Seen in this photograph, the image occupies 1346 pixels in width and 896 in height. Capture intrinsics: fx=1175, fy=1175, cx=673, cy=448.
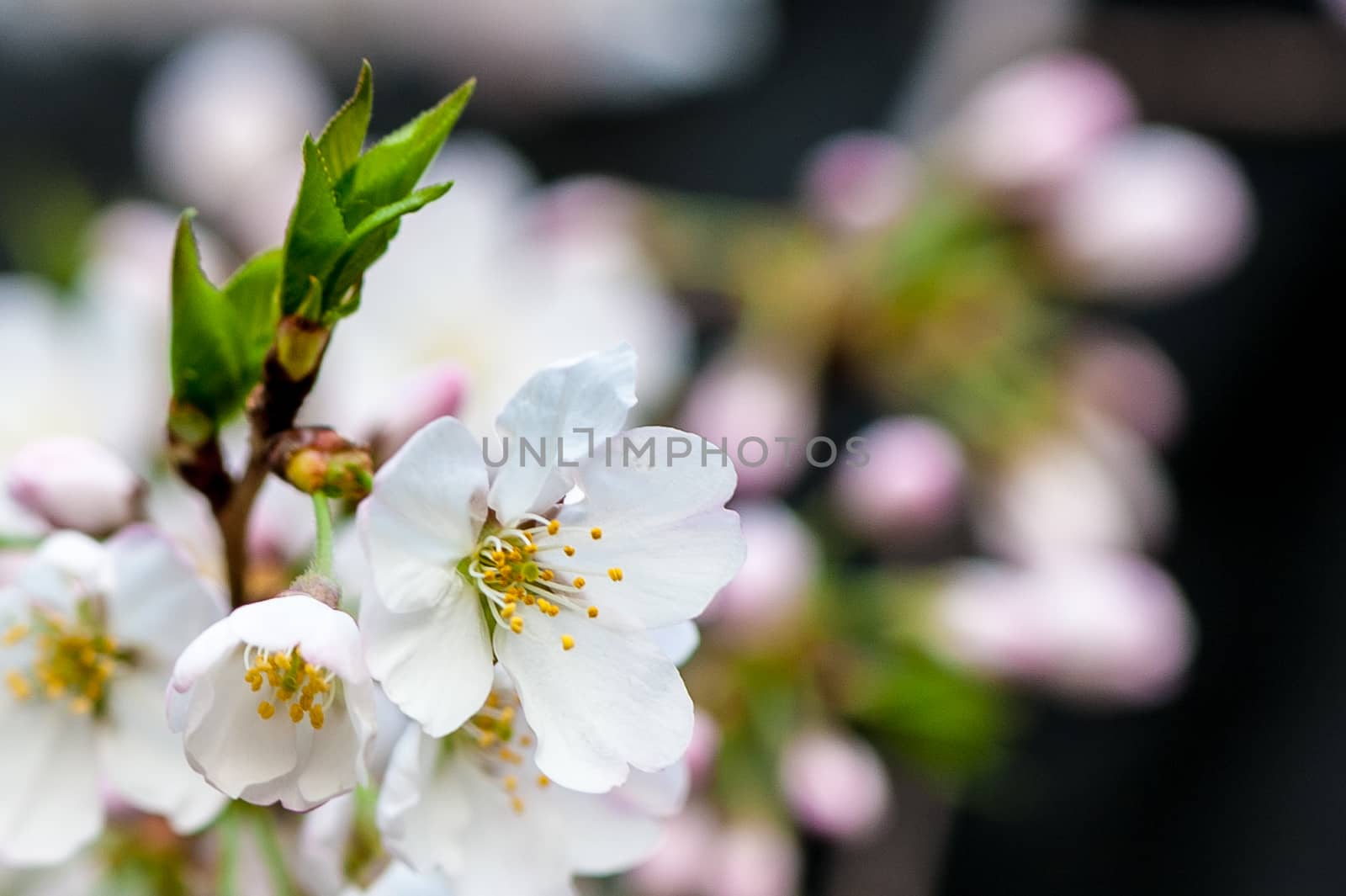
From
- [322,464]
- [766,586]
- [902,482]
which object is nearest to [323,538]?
[322,464]

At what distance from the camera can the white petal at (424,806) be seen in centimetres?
30

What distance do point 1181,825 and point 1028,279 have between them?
0.63 metres

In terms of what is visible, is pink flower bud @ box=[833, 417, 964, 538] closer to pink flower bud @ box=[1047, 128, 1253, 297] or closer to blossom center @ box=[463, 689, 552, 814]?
pink flower bud @ box=[1047, 128, 1253, 297]

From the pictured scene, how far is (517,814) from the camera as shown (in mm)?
351

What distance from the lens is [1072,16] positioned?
3.74 ft

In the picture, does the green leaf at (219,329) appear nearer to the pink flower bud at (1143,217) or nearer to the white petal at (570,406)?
the white petal at (570,406)

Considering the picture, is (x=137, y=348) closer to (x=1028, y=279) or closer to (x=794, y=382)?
(x=794, y=382)

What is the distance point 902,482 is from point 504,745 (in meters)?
0.45

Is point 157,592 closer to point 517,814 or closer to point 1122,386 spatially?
point 517,814

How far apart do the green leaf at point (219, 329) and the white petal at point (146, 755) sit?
0.31 feet

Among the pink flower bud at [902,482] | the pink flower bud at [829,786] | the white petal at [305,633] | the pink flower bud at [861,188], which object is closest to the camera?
the white petal at [305,633]

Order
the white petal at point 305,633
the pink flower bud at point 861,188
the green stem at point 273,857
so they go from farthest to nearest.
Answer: the pink flower bud at point 861,188, the green stem at point 273,857, the white petal at point 305,633

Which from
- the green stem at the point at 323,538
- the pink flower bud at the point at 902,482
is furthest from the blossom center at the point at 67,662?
the pink flower bud at the point at 902,482

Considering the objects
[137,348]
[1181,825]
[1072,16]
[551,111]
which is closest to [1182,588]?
[1181,825]
